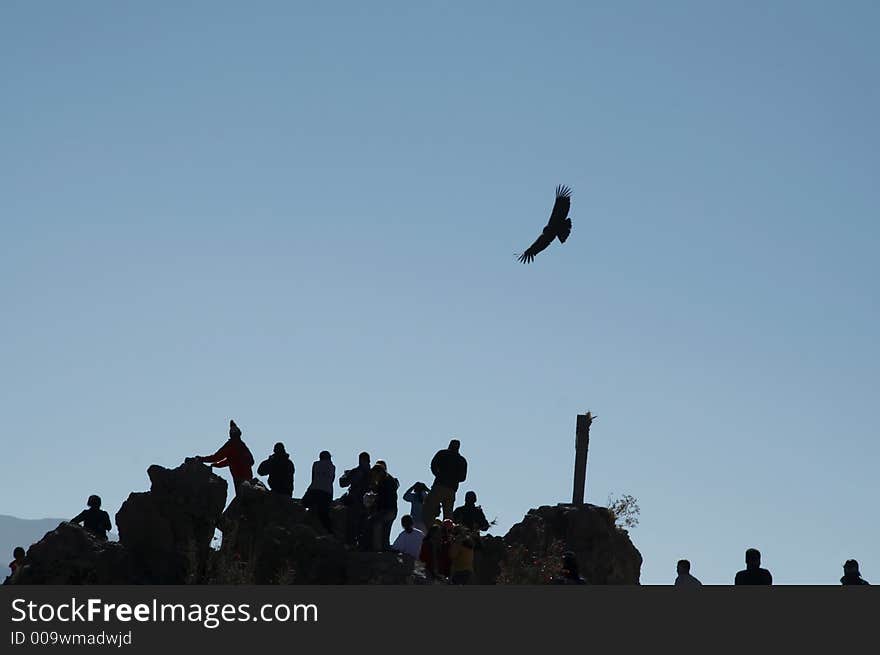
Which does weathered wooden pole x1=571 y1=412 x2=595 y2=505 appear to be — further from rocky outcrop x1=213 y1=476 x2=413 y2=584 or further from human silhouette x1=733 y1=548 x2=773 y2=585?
human silhouette x1=733 y1=548 x2=773 y2=585

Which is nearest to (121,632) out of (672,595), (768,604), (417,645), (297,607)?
(297,607)

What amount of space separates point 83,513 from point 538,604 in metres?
10.8

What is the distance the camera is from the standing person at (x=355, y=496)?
25938mm

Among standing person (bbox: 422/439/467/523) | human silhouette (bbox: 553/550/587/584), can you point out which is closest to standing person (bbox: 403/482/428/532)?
standing person (bbox: 422/439/467/523)

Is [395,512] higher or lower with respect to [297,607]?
higher

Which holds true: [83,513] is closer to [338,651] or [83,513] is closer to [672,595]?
[338,651]

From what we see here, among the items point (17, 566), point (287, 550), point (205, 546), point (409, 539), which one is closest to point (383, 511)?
Answer: point (409, 539)

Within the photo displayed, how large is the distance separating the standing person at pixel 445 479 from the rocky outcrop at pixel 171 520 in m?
3.72

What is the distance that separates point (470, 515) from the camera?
26.6 m

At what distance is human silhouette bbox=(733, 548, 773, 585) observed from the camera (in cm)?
1934

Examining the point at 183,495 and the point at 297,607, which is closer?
the point at 297,607

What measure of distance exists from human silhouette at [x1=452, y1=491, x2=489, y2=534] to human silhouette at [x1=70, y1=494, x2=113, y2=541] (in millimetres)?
6061

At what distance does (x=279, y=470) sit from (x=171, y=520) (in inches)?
81.1

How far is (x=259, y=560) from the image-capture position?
981 inches
